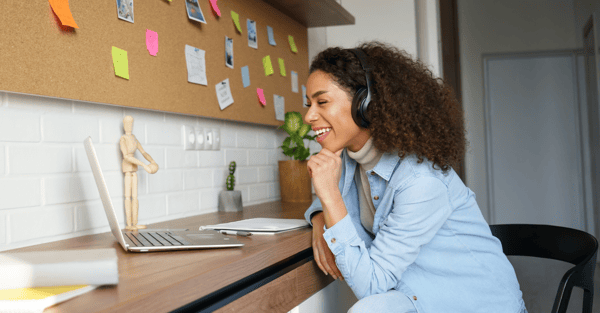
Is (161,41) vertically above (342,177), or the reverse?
(161,41)

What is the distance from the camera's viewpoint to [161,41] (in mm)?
1552

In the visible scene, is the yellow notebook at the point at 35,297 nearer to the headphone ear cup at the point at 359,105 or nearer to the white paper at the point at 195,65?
the headphone ear cup at the point at 359,105

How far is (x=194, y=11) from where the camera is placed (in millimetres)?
1704

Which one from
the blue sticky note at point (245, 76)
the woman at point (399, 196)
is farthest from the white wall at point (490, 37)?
the woman at point (399, 196)

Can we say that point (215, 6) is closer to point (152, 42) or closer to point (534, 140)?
point (152, 42)

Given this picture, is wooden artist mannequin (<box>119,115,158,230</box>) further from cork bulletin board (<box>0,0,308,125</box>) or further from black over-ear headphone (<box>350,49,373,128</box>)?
black over-ear headphone (<box>350,49,373,128</box>)

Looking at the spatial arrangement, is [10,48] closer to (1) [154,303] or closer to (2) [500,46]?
(1) [154,303]

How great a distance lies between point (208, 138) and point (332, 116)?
726mm

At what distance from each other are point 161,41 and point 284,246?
0.83 meters

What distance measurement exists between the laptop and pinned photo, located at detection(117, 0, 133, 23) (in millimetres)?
493

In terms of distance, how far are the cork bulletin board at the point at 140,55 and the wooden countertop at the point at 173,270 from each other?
0.39m

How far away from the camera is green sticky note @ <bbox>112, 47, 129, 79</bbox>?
1357mm

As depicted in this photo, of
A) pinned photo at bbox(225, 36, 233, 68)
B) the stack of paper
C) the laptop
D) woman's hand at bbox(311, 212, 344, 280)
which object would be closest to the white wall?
pinned photo at bbox(225, 36, 233, 68)

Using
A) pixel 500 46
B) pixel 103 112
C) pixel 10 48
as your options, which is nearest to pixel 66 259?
pixel 10 48
